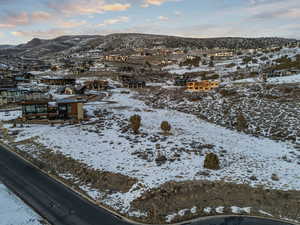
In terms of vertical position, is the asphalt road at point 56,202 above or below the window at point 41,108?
below

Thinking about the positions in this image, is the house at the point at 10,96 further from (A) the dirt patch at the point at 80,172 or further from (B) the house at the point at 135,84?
(A) the dirt patch at the point at 80,172

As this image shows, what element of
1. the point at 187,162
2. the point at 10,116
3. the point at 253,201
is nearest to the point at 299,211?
the point at 253,201

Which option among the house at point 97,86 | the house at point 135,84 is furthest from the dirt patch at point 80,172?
the house at point 135,84

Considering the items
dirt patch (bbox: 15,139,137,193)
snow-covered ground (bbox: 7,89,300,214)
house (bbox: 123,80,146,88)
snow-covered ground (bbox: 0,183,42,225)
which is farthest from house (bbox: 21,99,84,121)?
house (bbox: 123,80,146,88)

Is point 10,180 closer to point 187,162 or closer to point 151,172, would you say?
point 151,172

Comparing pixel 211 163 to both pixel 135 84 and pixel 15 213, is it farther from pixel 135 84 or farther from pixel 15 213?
pixel 135 84

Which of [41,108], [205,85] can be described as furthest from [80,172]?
[205,85]
